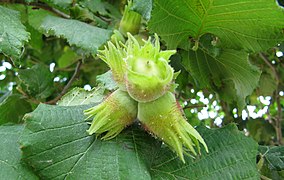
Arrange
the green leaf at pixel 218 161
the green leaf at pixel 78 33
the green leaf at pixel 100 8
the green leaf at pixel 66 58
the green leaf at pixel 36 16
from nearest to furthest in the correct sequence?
the green leaf at pixel 218 161 < the green leaf at pixel 78 33 < the green leaf at pixel 100 8 < the green leaf at pixel 36 16 < the green leaf at pixel 66 58

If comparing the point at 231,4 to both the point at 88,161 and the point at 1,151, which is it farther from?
the point at 1,151

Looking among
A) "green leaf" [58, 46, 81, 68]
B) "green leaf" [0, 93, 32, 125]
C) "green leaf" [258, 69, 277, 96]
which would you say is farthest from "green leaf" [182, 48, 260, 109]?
"green leaf" [58, 46, 81, 68]

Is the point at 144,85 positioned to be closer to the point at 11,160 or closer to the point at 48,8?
the point at 11,160

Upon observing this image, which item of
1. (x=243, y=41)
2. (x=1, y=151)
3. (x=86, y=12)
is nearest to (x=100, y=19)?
(x=86, y=12)

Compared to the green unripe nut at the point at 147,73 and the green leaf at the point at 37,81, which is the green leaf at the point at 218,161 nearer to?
the green unripe nut at the point at 147,73

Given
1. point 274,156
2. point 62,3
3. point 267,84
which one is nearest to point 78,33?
point 62,3

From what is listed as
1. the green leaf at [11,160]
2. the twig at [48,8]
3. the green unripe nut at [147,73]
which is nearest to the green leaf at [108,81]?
the green unripe nut at [147,73]
